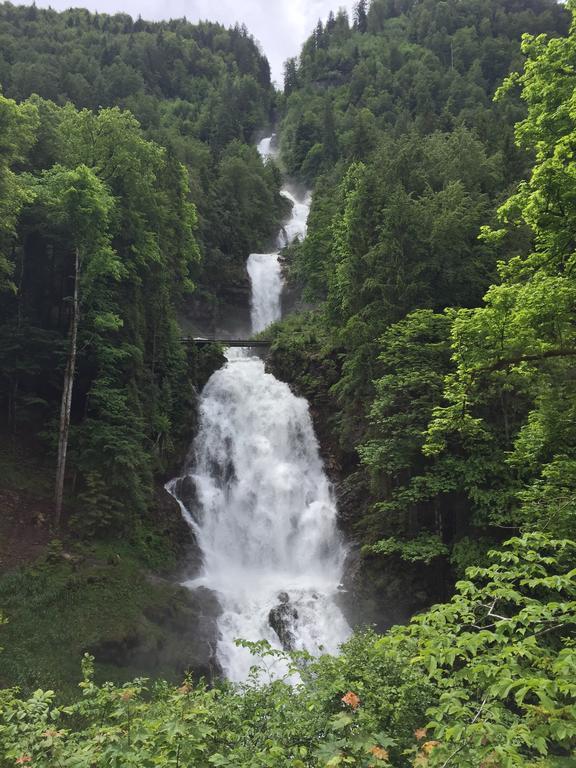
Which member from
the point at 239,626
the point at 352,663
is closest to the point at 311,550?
the point at 239,626

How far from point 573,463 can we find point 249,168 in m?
52.2

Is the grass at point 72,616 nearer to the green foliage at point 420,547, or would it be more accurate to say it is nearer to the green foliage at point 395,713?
the green foliage at point 395,713

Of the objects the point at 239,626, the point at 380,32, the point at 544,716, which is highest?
the point at 380,32

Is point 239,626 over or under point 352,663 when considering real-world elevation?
under

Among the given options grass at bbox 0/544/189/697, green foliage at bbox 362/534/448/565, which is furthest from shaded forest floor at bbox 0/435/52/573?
green foliage at bbox 362/534/448/565

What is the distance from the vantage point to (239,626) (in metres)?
17.0

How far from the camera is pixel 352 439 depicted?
22469mm

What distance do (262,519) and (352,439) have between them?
532cm

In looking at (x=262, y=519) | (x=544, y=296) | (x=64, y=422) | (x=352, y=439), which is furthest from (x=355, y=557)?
(x=544, y=296)

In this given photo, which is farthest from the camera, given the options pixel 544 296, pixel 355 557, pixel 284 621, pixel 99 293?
pixel 99 293

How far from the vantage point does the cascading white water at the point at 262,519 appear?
56.4 feet

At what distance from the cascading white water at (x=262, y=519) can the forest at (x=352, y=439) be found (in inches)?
40.4

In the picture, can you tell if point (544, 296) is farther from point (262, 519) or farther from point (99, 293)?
point (99, 293)

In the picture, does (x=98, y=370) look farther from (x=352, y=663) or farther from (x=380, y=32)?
(x=380, y=32)
